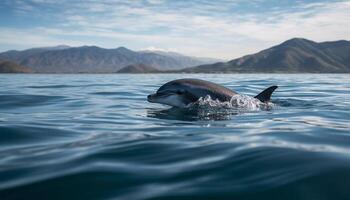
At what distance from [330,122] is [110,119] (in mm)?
5099

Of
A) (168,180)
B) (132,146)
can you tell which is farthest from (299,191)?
(132,146)

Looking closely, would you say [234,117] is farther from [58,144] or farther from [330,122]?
[58,144]

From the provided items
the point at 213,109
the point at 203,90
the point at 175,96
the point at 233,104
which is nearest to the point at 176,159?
the point at 213,109

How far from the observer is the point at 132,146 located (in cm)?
632

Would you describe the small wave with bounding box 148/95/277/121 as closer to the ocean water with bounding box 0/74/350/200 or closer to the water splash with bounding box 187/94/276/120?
the water splash with bounding box 187/94/276/120

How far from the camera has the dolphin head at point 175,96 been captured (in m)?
12.5

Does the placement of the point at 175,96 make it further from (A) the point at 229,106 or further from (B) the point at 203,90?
(A) the point at 229,106

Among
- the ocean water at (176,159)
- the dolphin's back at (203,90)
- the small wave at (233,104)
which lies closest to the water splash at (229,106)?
the small wave at (233,104)

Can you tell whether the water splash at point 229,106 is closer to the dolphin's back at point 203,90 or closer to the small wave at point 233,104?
the small wave at point 233,104

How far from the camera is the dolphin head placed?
12.5 m

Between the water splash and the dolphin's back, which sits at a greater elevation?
the dolphin's back

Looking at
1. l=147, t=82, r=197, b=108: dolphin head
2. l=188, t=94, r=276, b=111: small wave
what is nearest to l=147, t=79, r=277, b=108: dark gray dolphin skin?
l=147, t=82, r=197, b=108: dolphin head

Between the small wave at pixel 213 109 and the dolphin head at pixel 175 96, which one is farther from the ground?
the dolphin head at pixel 175 96

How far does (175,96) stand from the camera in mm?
12516
